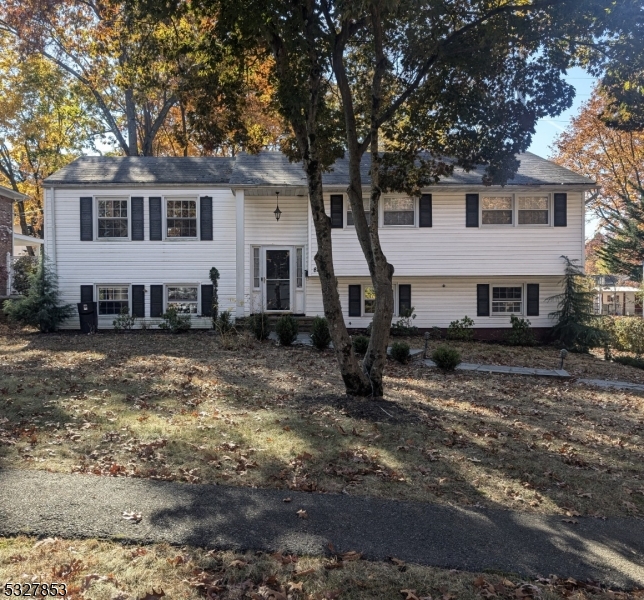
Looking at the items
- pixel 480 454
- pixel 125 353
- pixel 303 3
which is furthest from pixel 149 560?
pixel 125 353

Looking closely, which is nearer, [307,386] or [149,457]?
[149,457]

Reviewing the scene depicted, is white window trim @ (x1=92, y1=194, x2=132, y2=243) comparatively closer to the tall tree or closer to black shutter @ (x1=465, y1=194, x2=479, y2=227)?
the tall tree

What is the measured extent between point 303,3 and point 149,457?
6209 millimetres

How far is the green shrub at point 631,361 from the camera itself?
52.4ft

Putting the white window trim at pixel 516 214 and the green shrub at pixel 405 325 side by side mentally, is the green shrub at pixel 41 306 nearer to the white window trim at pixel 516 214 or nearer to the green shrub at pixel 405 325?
the green shrub at pixel 405 325

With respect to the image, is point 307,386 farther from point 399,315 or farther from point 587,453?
point 399,315

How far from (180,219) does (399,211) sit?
7.24 meters

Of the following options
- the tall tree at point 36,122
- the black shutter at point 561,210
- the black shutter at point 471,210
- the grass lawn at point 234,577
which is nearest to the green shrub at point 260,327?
the black shutter at point 471,210

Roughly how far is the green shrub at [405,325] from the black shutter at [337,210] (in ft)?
11.8

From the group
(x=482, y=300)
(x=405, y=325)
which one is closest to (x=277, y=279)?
(x=405, y=325)

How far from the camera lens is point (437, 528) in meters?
4.33

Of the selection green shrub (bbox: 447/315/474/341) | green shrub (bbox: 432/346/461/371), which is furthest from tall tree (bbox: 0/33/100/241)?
green shrub (bbox: 432/346/461/371)

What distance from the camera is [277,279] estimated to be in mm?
18641

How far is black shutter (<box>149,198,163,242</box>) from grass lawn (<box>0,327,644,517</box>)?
267 inches
